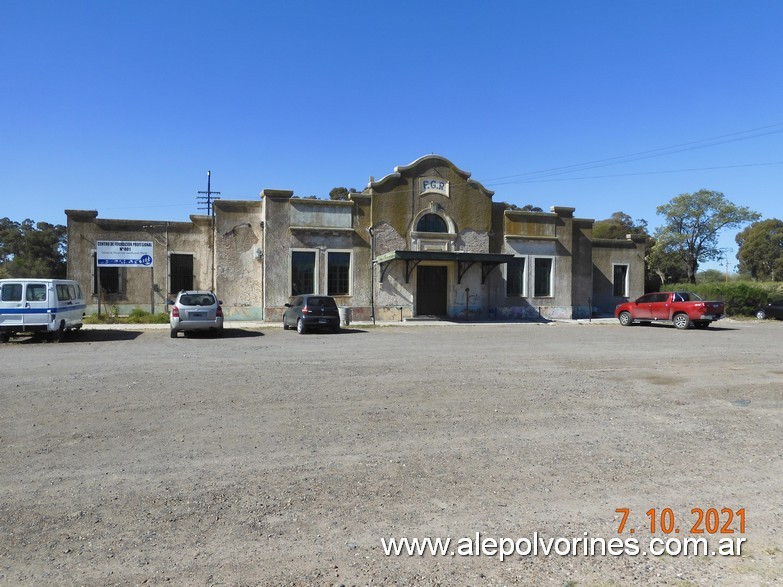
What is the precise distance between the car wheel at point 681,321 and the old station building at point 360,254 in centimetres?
700

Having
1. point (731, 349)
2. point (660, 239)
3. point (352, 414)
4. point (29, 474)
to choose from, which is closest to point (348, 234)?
point (731, 349)

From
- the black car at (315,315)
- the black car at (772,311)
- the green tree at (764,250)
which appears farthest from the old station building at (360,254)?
the green tree at (764,250)

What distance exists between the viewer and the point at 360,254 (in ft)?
92.0

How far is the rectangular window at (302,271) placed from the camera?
27266 millimetres

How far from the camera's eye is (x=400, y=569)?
3494 mm

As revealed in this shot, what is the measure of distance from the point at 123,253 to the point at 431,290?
51.2 ft

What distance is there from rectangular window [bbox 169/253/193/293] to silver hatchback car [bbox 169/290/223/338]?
30.0ft

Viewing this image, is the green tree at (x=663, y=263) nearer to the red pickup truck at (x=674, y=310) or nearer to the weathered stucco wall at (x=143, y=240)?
the red pickup truck at (x=674, y=310)

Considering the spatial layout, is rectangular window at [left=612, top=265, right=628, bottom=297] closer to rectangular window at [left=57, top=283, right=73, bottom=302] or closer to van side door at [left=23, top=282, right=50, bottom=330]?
rectangular window at [left=57, top=283, right=73, bottom=302]

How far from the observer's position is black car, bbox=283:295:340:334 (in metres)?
20.9

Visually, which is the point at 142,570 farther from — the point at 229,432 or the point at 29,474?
the point at 229,432

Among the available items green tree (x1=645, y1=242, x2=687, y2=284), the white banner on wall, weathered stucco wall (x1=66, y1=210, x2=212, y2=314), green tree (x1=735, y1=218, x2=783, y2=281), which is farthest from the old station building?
green tree (x1=735, y1=218, x2=783, y2=281)

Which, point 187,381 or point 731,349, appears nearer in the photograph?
point 187,381

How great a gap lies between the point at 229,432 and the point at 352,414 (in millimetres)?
1658
